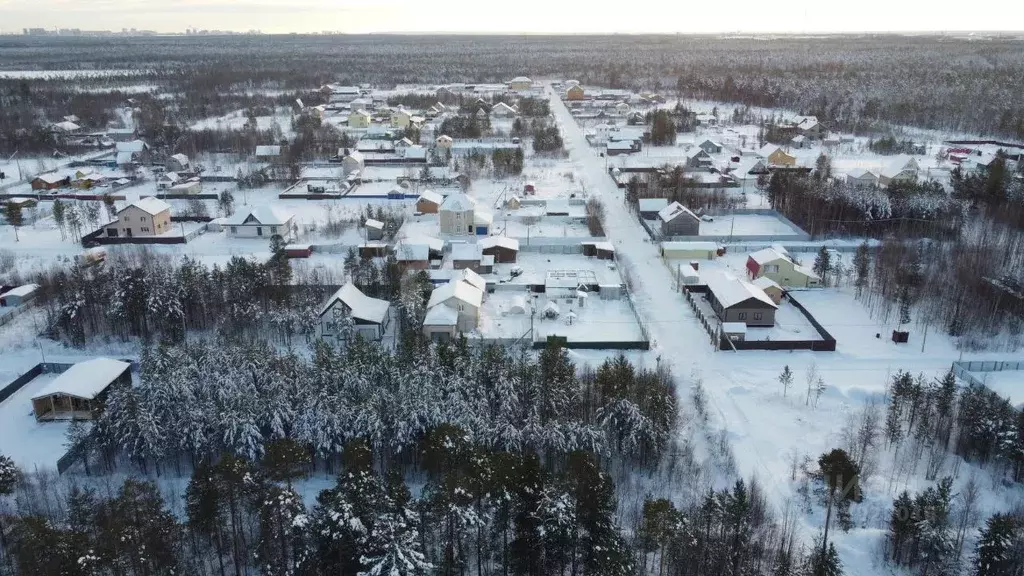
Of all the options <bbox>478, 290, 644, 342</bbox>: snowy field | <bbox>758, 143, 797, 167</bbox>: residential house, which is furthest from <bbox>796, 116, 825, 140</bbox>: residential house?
<bbox>478, 290, 644, 342</bbox>: snowy field

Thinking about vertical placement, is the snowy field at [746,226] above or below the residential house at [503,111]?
below

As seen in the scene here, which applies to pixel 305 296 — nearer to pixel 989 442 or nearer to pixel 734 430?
pixel 734 430

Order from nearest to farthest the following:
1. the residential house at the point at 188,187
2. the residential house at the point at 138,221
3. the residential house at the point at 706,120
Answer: the residential house at the point at 138,221 → the residential house at the point at 188,187 → the residential house at the point at 706,120

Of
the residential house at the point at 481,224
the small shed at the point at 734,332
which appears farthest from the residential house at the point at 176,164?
the small shed at the point at 734,332

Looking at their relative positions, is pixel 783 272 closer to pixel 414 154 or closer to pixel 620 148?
pixel 620 148

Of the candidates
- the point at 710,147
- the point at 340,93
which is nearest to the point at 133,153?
the point at 340,93

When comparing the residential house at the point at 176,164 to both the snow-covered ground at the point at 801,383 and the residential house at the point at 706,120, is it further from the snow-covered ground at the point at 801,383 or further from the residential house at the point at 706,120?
the residential house at the point at 706,120

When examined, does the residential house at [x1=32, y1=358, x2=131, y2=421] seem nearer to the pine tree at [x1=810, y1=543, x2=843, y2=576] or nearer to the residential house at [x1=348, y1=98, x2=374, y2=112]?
the pine tree at [x1=810, y1=543, x2=843, y2=576]
